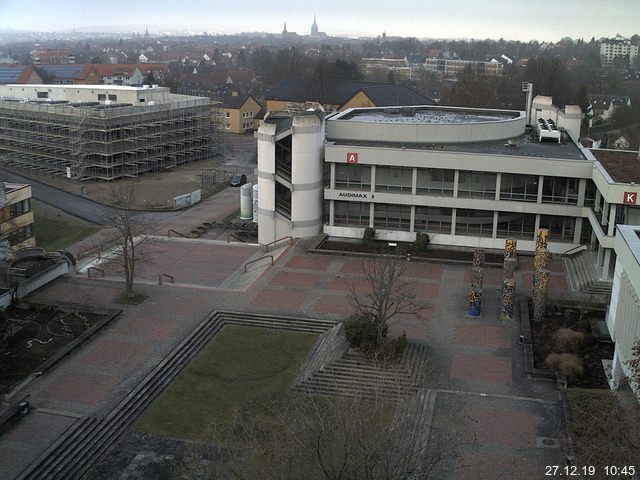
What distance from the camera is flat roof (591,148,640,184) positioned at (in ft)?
111

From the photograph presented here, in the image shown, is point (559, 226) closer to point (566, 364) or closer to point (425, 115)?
point (425, 115)

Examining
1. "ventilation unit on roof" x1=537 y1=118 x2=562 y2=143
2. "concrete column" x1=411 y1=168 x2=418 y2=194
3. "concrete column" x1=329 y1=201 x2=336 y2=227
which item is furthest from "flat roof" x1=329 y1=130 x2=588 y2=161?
"concrete column" x1=329 y1=201 x2=336 y2=227

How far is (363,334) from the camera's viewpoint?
1019 inches

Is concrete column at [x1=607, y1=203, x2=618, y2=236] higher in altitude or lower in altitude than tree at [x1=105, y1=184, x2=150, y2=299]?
higher

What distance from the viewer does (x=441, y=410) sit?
22.5m

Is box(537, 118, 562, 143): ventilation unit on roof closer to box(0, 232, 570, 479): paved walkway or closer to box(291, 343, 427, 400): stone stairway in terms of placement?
box(0, 232, 570, 479): paved walkway

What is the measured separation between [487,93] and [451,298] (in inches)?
2537

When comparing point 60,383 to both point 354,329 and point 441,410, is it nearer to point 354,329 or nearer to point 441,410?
point 354,329

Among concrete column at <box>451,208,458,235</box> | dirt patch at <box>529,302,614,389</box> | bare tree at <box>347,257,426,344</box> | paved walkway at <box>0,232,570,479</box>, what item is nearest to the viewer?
paved walkway at <box>0,232,570,479</box>

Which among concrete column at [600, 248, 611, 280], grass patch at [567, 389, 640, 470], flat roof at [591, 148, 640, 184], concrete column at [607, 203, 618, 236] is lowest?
concrete column at [600, 248, 611, 280]

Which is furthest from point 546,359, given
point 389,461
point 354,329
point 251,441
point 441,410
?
point 389,461

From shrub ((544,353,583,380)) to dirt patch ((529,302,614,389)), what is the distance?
9.0 inches

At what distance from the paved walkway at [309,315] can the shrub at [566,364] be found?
2.35 feet

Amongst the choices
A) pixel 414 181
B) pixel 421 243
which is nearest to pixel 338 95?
pixel 414 181
